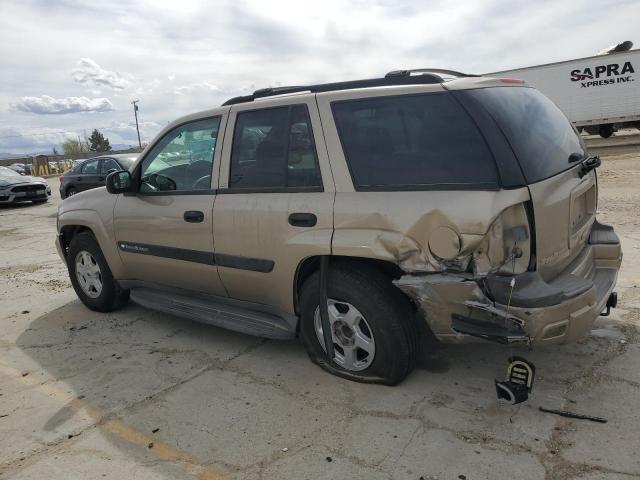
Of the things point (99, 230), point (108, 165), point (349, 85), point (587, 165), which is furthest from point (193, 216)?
point (108, 165)

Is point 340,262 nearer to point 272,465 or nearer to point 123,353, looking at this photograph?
point 272,465

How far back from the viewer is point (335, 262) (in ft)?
10.5

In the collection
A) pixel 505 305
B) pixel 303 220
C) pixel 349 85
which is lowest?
pixel 505 305

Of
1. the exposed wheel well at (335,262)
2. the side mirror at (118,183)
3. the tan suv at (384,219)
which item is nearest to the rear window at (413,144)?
the tan suv at (384,219)

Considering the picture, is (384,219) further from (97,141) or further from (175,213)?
(97,141)

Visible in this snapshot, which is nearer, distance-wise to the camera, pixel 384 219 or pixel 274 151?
pixel 384 219

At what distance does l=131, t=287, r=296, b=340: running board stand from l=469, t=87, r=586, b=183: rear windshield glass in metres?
1.81

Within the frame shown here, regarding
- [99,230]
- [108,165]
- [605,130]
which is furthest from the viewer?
[605,130]

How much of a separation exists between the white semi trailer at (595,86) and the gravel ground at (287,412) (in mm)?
20445

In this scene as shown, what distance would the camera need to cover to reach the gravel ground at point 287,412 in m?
2.54

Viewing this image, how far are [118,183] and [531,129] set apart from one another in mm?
3257

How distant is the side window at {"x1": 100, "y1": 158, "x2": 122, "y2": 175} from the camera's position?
13.6 meters

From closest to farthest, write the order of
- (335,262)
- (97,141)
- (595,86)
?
(335,262) < (595,86) < (97,141)

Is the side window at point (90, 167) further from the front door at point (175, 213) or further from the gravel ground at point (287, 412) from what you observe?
the front door at point (175, 213)
